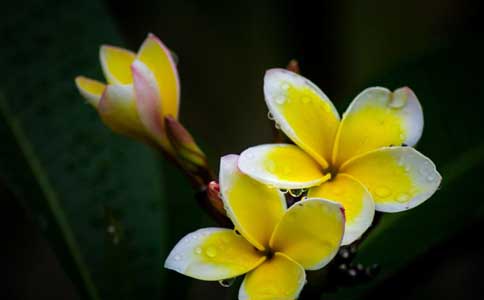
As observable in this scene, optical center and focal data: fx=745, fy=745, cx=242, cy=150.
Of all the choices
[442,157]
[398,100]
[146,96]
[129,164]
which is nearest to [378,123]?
[398,100]

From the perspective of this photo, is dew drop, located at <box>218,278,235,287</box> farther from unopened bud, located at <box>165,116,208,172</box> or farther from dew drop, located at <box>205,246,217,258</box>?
unopened bud, located at <box>165,116,208,172</box>

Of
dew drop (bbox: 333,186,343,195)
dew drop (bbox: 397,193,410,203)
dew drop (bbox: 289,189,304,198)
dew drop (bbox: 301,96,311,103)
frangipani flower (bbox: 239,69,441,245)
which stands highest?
dew drop (bbox: 301,96,311,103)

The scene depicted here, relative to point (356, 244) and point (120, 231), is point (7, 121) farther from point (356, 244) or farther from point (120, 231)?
point (356, 244)

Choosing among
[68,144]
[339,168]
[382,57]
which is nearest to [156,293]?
[68,144]

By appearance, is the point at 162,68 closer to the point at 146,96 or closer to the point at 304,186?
the point at 146,96

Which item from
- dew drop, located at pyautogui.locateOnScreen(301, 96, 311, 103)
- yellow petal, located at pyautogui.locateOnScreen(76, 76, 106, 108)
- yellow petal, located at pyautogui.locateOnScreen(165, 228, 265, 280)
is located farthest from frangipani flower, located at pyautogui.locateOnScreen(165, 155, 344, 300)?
yellow petal, located at pyautogui.locateOnScreen(76, 76, 106, 108)

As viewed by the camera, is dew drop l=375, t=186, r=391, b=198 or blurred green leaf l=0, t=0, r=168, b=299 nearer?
dew drop l=375, t=186, r=391, b=198

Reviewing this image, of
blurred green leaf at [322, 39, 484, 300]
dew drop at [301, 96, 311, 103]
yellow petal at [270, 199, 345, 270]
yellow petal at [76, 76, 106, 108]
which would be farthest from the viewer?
blurred green leaf at [322, 39, 484, 300]
